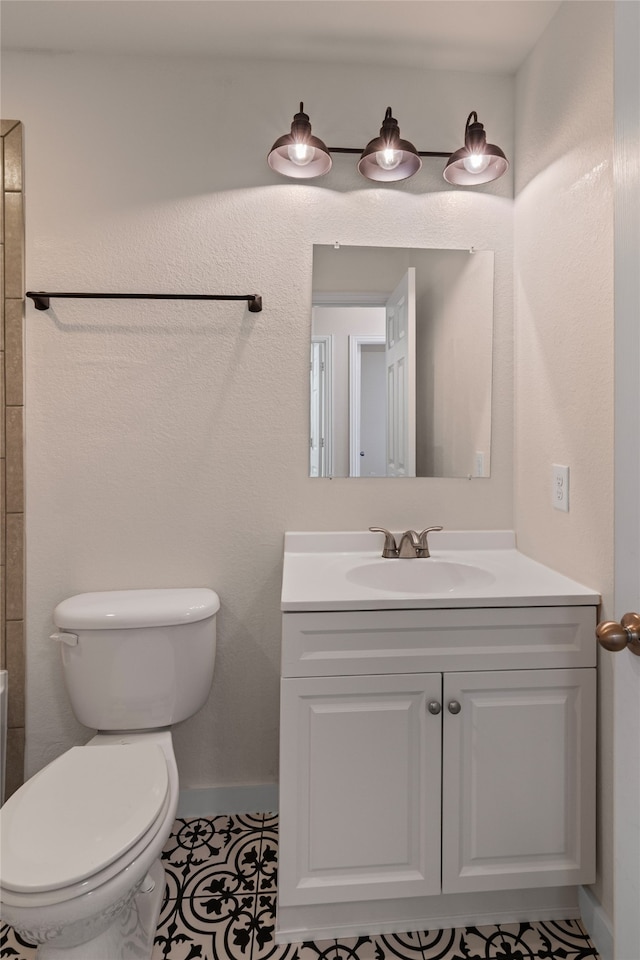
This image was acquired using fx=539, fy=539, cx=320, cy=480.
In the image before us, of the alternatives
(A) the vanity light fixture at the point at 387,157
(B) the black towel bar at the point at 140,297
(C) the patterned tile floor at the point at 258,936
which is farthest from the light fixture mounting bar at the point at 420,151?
(C) the patterned tile floor at the point at 258,936

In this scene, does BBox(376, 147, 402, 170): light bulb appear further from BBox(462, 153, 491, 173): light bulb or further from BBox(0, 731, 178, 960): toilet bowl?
BBox(0, 731, 178, 960): toilet bowl

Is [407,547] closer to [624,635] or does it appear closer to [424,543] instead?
[424,543]

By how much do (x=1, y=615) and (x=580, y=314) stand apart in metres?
1.93

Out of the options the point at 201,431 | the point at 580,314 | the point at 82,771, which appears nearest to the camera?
the point at 82,771

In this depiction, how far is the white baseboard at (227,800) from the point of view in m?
1.79

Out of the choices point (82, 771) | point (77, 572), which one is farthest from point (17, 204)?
point (82, 771)

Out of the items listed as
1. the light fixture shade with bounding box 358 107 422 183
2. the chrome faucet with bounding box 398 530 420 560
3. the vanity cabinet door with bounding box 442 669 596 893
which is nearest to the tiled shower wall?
the light fixture shade with bounding box 358 107 422 183

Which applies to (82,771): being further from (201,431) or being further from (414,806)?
(201,431)

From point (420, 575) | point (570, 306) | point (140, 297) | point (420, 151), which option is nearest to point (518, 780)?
point (420, 575)

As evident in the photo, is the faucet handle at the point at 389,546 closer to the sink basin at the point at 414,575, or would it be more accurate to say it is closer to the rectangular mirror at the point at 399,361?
the sink basin at the point at 414,575

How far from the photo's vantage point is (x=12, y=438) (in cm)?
170

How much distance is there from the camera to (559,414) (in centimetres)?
155

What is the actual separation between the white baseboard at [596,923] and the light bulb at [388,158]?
2087 millimetres

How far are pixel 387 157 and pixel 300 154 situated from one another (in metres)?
0.26
